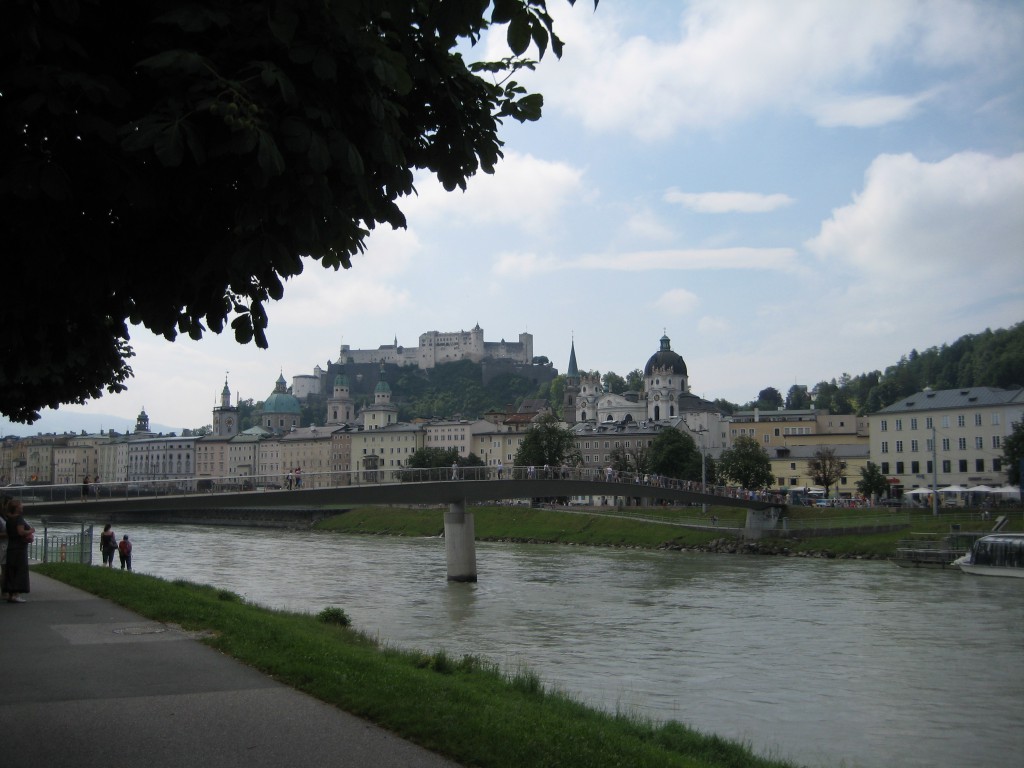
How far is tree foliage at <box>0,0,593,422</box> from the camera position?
3.85 metres

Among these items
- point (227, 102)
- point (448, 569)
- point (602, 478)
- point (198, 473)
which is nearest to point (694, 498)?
point (602, 478)

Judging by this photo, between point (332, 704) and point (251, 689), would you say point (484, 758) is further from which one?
point (251, 689)

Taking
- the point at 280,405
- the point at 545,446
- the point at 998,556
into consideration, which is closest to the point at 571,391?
the point at 280,405

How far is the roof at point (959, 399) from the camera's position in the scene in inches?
2813

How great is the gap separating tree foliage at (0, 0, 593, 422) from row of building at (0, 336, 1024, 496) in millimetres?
31614

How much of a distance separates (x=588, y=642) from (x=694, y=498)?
34.3 m

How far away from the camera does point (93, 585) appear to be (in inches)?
650

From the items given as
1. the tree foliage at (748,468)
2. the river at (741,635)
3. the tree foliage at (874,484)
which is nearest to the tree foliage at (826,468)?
the tree foliage at (748,468)

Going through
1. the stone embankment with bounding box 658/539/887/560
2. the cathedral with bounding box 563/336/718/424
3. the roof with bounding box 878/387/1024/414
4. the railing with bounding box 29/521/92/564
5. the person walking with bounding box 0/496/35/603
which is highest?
the cathedral with bounding box 563/336/718/424

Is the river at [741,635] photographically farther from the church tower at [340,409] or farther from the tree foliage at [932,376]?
the church tower at [340,409]

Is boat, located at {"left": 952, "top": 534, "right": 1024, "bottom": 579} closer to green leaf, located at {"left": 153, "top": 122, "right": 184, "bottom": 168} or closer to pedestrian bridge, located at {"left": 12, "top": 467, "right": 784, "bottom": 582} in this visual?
pedestrian bridge, located at {"left": 12, "top": 467, "right": 784, "bottom": 582}

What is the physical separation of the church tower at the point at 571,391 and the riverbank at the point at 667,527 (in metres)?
78.1

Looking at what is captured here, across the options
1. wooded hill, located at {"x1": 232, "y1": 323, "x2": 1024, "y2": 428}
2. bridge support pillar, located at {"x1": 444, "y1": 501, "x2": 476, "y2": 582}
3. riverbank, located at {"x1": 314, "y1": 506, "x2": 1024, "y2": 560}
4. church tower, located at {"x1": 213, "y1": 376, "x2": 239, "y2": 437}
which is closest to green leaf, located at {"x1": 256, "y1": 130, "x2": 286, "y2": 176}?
bridge support pillar, located at {"x1": 444, "y1": 501, "x2": 476, "y2": 582}

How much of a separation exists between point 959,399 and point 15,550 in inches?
2850
